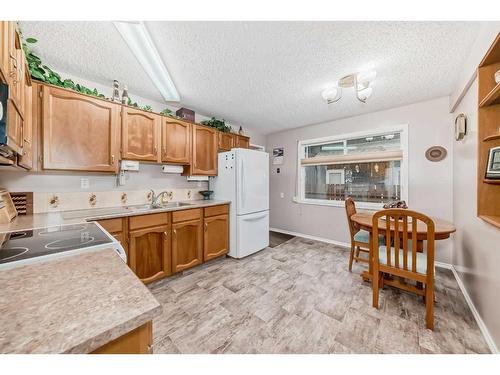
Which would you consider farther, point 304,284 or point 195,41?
point 304,284

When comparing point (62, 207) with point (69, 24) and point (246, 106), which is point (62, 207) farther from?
point (246, 106)

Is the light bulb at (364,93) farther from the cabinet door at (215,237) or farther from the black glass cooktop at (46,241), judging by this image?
the black glass cooktop at (46,241)

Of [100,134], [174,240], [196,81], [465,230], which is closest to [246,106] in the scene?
[196,81]

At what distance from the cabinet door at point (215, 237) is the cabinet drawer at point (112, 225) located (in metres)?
1.04

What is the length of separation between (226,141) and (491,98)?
9.42 ft

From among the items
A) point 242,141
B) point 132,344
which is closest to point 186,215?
point 242,141

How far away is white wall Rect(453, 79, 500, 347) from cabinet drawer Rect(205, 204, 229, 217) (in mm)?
2676

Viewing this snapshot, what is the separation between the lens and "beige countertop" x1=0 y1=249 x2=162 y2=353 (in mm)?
444

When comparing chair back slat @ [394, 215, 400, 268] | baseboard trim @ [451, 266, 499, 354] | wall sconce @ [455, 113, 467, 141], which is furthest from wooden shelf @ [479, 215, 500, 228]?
wall sconce @ [455, 113, 467, 141]

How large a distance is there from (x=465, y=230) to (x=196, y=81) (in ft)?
11.1

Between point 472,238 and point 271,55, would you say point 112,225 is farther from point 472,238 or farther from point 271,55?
point 472,238

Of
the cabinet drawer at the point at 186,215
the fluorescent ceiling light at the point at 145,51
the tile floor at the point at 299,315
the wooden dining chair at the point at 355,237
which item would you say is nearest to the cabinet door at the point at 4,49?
the fluorescent ceiling light at the point at 145,51

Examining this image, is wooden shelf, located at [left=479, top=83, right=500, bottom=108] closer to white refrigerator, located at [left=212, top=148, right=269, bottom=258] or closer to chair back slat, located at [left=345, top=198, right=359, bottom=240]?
chair back slat, located at [left=345, top=198, right=359, bottom=240]
